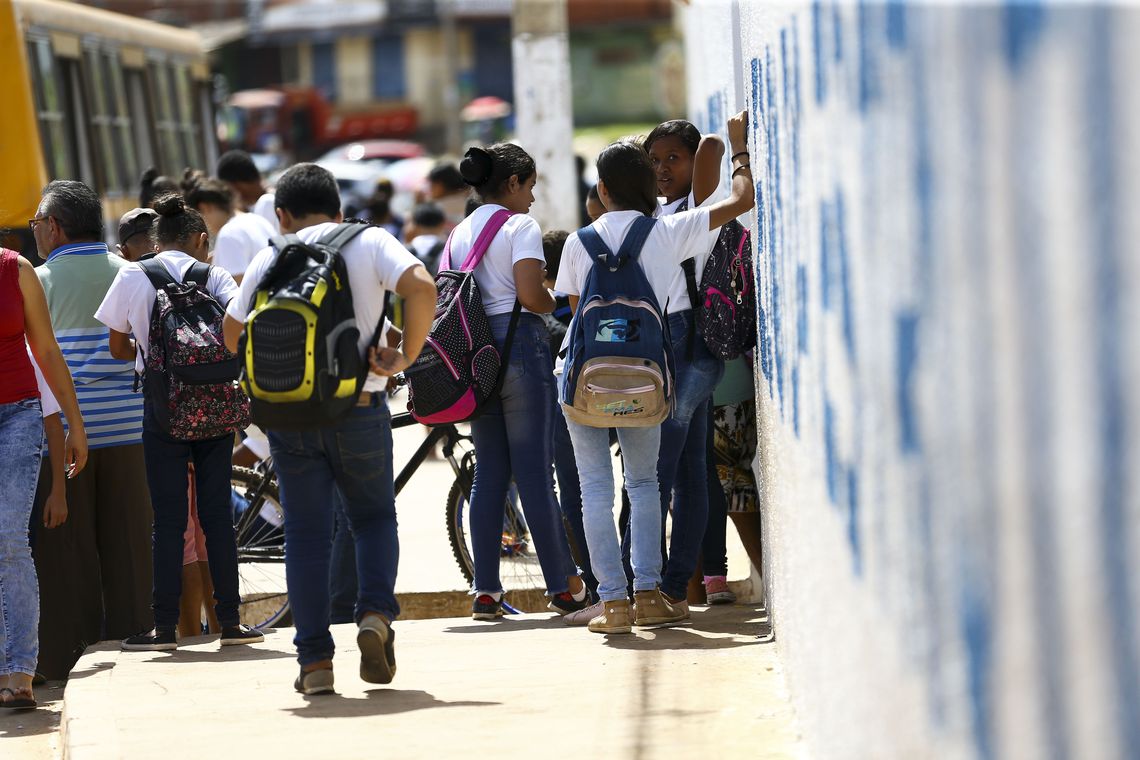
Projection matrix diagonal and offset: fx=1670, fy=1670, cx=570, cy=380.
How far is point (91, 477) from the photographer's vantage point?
6.43 meters

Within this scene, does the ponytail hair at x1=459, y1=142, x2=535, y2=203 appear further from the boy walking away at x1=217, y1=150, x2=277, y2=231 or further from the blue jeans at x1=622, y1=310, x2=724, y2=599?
the boy walking away at x1=217, y1=150, x2=277, y2=231

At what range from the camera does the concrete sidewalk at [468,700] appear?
14.2 ft

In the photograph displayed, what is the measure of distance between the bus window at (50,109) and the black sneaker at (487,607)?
5.91 meters

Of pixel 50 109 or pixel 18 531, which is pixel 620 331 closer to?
pixel 18 531

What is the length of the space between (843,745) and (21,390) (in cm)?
340

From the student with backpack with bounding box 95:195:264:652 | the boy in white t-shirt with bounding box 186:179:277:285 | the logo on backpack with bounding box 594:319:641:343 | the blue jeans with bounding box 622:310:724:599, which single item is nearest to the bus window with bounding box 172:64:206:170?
the boy in white t-shirt with bounding box 186:179:277:285

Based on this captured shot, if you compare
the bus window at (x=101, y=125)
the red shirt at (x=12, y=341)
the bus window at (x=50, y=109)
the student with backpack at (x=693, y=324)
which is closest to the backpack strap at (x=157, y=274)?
the red shirt at (x=12, y=341)

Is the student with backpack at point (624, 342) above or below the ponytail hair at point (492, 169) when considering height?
below

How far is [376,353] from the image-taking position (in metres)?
4.85

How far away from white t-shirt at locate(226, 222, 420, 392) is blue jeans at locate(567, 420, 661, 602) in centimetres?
97

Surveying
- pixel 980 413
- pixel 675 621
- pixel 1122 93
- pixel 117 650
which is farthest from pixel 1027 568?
pixel 117 650

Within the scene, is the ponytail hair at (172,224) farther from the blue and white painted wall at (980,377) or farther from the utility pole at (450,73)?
the utility pole at (450,73)

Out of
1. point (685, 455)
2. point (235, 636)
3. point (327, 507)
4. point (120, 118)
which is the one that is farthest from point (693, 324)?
point (120, 118)

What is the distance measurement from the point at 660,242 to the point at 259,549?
114 inches
